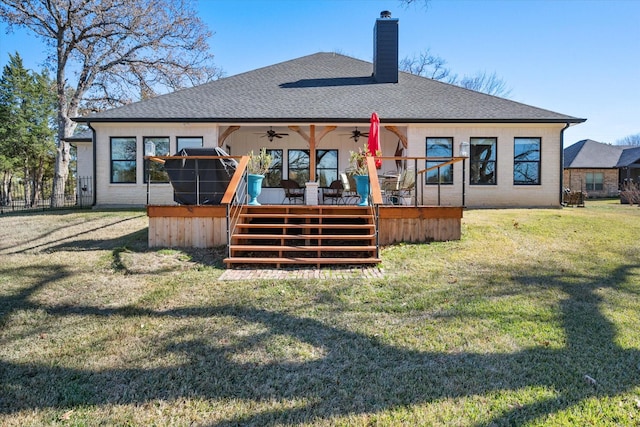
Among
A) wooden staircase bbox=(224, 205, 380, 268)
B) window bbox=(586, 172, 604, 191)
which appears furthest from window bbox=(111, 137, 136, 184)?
window bbox=(586, 172, 604, 191)

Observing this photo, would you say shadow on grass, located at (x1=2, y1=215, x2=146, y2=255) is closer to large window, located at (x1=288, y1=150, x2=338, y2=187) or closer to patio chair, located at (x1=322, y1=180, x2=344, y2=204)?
patio chair, located at (x1=322, y1=180, x2=344, y2=204)

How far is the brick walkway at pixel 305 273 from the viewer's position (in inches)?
206

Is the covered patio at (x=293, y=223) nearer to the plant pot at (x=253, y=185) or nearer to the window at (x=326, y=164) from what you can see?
the plant pot at (x=253, y=185)

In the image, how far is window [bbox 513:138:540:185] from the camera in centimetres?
1205

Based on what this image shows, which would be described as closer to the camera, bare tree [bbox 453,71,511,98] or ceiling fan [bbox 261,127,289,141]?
ceiling fan [bbox 261,127,289,141]

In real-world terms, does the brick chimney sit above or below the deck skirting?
above

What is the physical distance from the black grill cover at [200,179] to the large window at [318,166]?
224 inches

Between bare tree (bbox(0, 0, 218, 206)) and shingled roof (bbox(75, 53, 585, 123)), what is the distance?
254 inches

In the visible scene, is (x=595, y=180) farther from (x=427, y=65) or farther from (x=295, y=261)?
(x=295, y=261)

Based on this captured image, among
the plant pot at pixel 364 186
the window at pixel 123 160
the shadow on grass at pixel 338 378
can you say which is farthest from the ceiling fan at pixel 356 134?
the shadow on grass at pixel 338 378

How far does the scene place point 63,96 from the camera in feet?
55.2

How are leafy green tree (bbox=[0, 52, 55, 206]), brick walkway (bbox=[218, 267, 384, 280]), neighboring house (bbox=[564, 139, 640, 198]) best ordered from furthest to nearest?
1. neighboring house (bbox=[564, 139, 640, 198])
2. leafy green tree (bbox=[0, 52, 55, 206])
3. brick walkway (bbox=[218, 267, 384, 280])

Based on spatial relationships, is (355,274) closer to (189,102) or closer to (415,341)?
(415,341)

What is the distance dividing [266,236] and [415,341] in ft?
11.9
